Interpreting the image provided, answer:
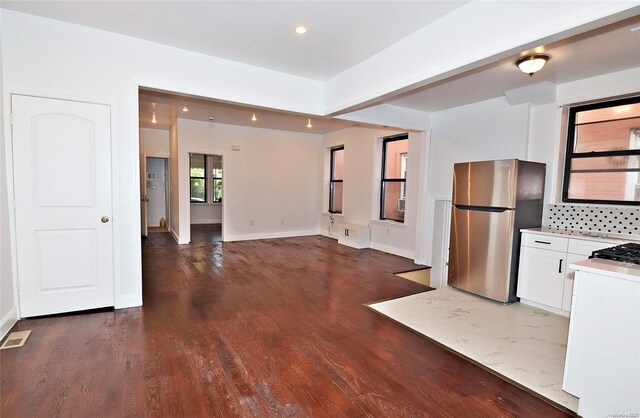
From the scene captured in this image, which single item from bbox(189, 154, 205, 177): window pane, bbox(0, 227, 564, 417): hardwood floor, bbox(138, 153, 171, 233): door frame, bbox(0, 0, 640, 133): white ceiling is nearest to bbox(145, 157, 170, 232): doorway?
bbox(138, 153, 171, 233): door frame

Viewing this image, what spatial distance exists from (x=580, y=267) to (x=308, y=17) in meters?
2.67

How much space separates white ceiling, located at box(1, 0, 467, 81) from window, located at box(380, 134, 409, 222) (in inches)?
126

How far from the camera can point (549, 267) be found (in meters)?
3.48

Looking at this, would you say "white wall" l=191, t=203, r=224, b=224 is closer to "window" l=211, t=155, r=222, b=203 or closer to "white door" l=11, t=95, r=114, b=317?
"window" l=211, t=155, r=222, b=203

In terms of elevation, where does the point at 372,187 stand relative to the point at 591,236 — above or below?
above

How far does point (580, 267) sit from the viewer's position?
74.0 inches

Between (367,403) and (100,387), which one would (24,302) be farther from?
(367,403)

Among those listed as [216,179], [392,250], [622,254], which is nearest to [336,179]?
[392,250]

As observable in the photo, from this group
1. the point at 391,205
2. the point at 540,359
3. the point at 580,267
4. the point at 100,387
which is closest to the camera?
the point at 580,267

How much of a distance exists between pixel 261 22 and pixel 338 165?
5680 mm

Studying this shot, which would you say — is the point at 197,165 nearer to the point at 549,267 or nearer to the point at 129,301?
the point at 129,301

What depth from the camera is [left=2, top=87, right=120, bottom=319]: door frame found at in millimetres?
2797

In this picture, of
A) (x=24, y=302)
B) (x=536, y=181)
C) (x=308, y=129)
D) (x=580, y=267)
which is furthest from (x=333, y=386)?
(x=308, y=129)

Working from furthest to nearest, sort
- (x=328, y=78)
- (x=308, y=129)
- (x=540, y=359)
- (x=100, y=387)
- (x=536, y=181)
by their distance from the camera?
(x=308, y=129), (x=328, y=78), (x=536, y=181), (x=540, y=359), (x=100, y=387)
